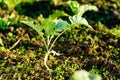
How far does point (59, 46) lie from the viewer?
3301mm

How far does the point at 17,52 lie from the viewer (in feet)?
10.4

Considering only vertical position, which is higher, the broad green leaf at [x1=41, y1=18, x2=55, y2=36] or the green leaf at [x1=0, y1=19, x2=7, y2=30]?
the green leaf at [x1=0, y1=19, x2=7, y2=30]

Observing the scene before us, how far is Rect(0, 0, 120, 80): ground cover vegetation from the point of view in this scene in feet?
9.59

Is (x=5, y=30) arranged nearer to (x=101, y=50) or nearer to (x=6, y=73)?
(x=6, y=73)

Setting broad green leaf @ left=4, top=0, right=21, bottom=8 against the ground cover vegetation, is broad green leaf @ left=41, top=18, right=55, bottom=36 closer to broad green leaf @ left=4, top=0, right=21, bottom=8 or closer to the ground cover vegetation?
the ground cover vegetation

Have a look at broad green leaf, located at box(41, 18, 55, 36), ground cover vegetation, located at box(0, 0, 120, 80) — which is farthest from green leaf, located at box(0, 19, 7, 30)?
broad green leaf, located at box(41, 18, 55, 36)

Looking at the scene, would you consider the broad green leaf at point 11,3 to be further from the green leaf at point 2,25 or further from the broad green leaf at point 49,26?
the broad green leaf at point 49,26

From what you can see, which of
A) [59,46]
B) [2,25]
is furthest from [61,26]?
[2,25]

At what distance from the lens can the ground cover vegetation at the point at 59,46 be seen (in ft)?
9.59

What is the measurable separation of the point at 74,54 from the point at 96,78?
0.63 metres

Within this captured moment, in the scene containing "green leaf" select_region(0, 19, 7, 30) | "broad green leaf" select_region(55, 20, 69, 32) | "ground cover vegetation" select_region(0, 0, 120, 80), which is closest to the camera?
"ground cover vegetation" select_region(0, 0, 120, 80)

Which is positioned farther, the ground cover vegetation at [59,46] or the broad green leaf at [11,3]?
the broad green leaf at [11,3]

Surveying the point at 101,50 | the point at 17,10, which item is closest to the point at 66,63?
the point at 101,50

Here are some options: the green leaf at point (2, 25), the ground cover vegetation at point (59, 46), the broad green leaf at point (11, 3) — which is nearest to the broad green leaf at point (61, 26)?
the ground cover vegetation at point (59, 46)
